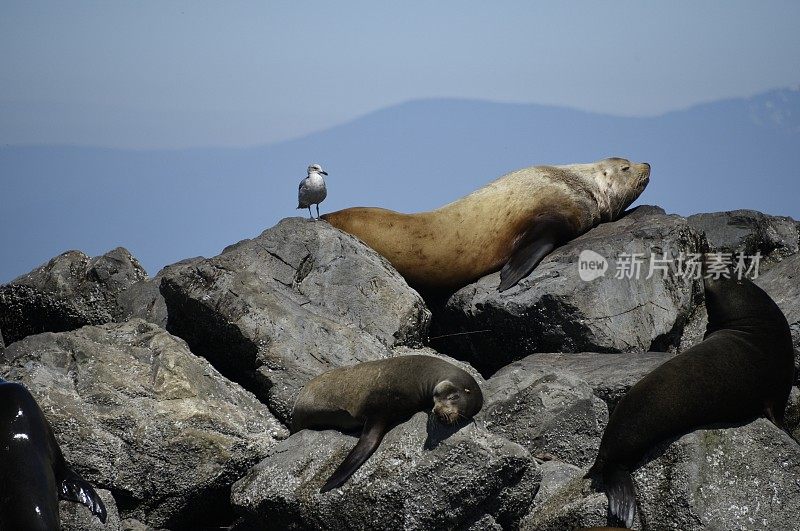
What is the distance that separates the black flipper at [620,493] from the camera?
4.89 m

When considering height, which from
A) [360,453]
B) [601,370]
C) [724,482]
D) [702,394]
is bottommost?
[724,482]

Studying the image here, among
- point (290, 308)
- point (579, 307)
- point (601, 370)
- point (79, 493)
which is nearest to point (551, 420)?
point (601, 370)

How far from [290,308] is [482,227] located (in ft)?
8.43

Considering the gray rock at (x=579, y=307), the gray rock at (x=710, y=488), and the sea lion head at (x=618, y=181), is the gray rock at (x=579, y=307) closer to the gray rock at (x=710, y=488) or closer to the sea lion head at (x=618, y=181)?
the sea lion head at (x=618, y=181)

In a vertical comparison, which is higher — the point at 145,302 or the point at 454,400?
the point at 145,302

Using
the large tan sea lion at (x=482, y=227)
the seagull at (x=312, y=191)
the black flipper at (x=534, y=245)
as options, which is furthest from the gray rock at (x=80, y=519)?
the seagull at (x=312, y=191)

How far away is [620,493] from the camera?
4.99 metres

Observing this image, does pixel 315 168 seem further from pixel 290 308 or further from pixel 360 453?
pixel 360 453

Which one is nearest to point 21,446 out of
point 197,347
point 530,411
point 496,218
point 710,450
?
point 197,347

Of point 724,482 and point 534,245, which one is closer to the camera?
point 724,482

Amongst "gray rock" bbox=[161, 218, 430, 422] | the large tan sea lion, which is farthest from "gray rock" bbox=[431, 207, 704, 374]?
"gray rock" bbox=[161, 218, 430, 422]

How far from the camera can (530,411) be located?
6.08 m

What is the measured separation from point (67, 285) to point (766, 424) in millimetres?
5656

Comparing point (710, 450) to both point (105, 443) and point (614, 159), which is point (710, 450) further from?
point (614, 159)
